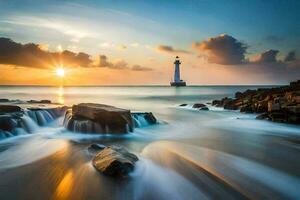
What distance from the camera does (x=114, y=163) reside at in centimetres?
699

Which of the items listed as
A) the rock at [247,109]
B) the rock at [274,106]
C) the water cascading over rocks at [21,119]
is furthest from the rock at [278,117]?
the water cascading over rocks at [21,119]

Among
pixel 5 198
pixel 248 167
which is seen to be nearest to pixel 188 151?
pixel 248 167

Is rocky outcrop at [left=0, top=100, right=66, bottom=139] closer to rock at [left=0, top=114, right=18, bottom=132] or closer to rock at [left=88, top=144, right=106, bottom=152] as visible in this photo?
rock at [left=0, top=114, right=18, bottom=132]

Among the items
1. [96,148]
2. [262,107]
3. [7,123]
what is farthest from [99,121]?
[262,107]

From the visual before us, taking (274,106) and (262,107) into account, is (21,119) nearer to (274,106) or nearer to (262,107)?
(274,106)

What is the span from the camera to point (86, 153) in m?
9.55

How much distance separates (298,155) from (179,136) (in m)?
5.69

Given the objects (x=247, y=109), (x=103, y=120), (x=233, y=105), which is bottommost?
(x=247, y=109)

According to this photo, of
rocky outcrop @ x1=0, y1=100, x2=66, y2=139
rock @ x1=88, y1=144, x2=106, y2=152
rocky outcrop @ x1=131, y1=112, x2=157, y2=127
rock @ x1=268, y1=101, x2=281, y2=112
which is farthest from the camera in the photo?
rock @ x1=268, y1=101, x2=281, y2=112

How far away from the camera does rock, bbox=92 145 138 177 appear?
691cm

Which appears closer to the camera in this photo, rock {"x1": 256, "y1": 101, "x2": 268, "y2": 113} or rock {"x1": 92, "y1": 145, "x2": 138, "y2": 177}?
rock {"x1": 92, "y1": 145, "x2": 138, "y2": 177}

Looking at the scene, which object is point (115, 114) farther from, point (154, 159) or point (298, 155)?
point (298, 155)

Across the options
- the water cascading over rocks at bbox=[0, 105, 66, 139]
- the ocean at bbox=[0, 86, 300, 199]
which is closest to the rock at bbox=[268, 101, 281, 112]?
the ocean at bbox=[0, 86, 300, 199]

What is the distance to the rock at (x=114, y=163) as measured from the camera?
22.7ft
